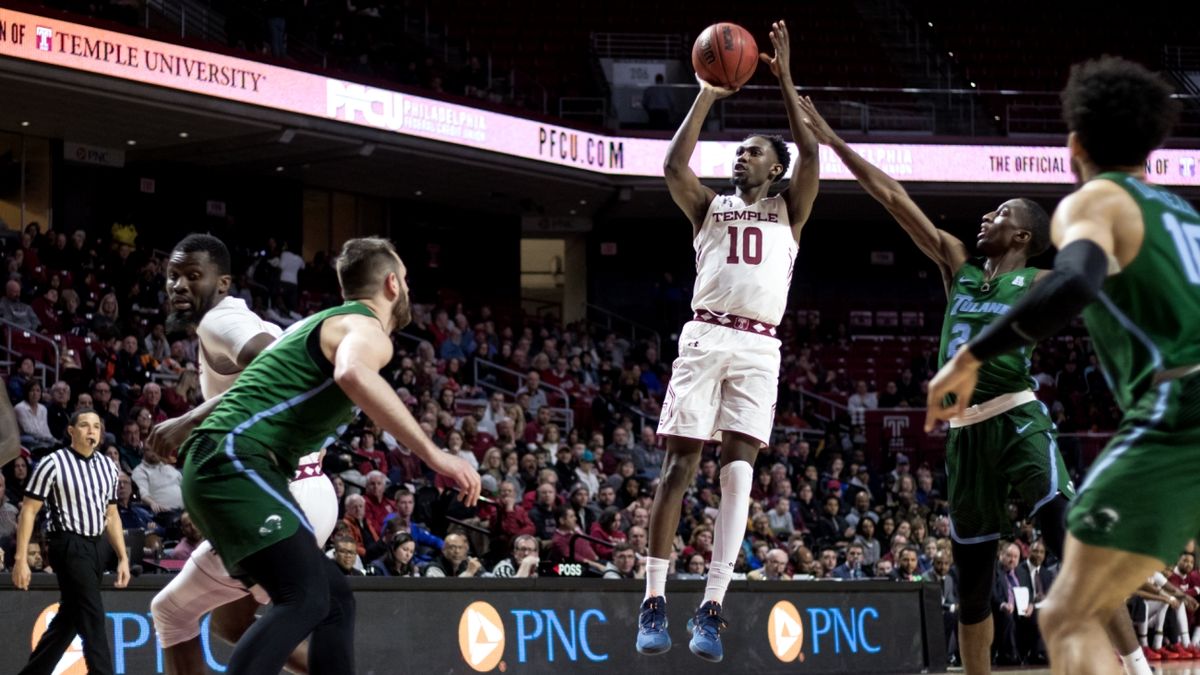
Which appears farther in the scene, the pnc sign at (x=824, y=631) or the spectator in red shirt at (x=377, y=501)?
Answer: the spectator in red shirt at (x=377, y=501)

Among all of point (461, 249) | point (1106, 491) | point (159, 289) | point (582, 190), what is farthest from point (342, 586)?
point (461, 249)

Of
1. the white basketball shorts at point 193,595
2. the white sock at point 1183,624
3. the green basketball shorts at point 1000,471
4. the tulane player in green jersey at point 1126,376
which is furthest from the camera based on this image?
the white sock at point 1183,624

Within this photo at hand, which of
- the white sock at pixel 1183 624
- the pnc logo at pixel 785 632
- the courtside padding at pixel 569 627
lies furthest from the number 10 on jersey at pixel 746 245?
the white sock at pixel 1183 624

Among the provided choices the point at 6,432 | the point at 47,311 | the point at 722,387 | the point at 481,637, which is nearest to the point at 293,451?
the point at 6,432

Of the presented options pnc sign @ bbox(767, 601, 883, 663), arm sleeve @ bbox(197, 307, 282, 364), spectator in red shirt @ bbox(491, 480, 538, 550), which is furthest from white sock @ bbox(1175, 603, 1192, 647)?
arm sleeve @ bbox(197, 307, 282, 364)

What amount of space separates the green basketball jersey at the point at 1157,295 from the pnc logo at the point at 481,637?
6.97 m

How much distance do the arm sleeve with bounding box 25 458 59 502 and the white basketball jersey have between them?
4488 millimetres

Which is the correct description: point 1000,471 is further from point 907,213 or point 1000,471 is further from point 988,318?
point 907,213

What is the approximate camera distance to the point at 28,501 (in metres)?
9.45

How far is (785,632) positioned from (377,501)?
13.7 feet

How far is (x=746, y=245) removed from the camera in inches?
299

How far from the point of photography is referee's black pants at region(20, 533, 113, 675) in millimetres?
8578

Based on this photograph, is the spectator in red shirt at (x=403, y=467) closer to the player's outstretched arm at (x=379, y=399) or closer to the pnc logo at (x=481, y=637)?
the pnc logo at (x=481, y=637)

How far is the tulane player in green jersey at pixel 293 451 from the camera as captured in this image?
4.83 m
